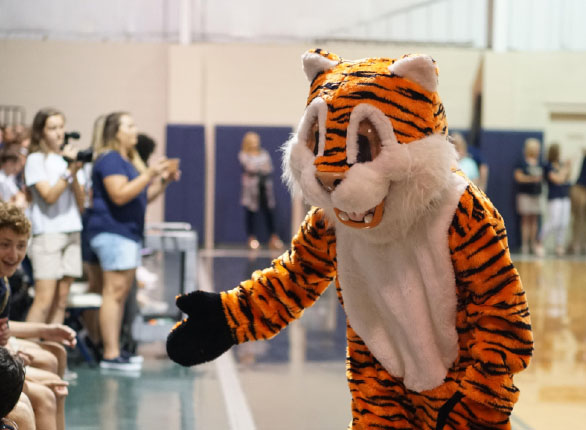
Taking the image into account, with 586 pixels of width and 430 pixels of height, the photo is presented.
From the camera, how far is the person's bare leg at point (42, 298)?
4.90m

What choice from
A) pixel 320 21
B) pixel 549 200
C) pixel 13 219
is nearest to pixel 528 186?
pixel 549 200

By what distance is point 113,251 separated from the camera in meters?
5.12

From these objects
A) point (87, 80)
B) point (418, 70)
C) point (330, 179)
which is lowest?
point (330, 179)

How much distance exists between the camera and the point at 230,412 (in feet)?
14.6

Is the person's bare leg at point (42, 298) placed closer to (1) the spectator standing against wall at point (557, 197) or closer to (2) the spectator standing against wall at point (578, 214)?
(1) the spectator standing against wall at point (557, 197)

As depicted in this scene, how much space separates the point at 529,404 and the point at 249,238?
27.4 ft

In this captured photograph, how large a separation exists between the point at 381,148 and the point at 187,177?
38.1 feet

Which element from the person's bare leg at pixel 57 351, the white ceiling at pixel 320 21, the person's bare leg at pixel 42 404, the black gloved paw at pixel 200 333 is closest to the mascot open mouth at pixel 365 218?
the black gloved paw at pixel 200 333

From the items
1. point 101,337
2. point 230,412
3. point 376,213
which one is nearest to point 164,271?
point 101,337

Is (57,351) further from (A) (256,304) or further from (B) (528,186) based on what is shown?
(B) (528,186)

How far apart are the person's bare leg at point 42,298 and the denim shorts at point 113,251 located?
320 millimetres

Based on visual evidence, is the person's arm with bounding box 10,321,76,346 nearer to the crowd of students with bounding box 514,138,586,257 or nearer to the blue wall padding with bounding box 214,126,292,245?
the blue wall padding with bounding box 214,126,292,245

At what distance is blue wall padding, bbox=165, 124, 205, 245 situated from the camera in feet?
44.0

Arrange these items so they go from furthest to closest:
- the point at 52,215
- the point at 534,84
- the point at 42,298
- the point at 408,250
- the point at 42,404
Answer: the point at 534,84, the point at 52,215, the point at 42,298, the point at 42,404, the point at 408,250
